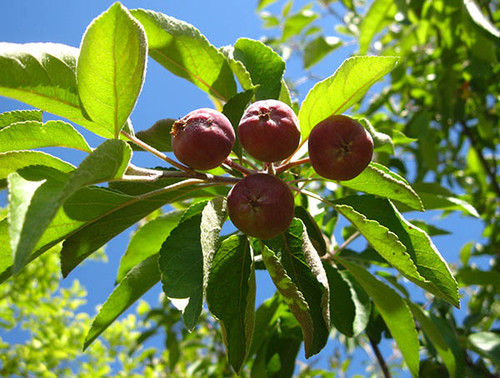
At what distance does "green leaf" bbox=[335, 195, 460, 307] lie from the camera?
1.00 meters

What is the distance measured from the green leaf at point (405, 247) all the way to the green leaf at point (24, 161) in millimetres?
616

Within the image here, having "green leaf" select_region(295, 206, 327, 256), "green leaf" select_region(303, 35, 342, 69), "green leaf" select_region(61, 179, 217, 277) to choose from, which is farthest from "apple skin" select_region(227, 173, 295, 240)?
"green leaf" select_region(303, 35, 342, 69)

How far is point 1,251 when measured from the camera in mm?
943

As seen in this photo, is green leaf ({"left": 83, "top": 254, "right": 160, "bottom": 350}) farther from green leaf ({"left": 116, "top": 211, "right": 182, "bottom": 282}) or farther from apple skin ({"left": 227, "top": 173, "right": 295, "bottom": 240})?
apple skin ({"left": 227, "top": 173, "right": 295, "bottom": 240})

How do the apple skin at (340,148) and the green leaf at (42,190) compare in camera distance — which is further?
the apple skin at (340,148)

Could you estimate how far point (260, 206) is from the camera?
37.2 inches

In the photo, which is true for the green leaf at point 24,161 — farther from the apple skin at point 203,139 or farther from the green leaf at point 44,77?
the apple skin at point 203,139

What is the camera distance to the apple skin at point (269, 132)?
101 centimetres

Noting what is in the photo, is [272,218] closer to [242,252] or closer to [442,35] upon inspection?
[242,252]

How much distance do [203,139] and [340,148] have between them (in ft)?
0.93

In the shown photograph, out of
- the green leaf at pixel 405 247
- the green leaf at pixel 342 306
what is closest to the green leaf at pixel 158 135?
the green leaf at pixel 405 247

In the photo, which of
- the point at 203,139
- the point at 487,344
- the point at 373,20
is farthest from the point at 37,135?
the point at 373,20

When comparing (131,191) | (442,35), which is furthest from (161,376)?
(131,191)

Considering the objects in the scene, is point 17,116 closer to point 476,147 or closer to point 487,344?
point 487,344
